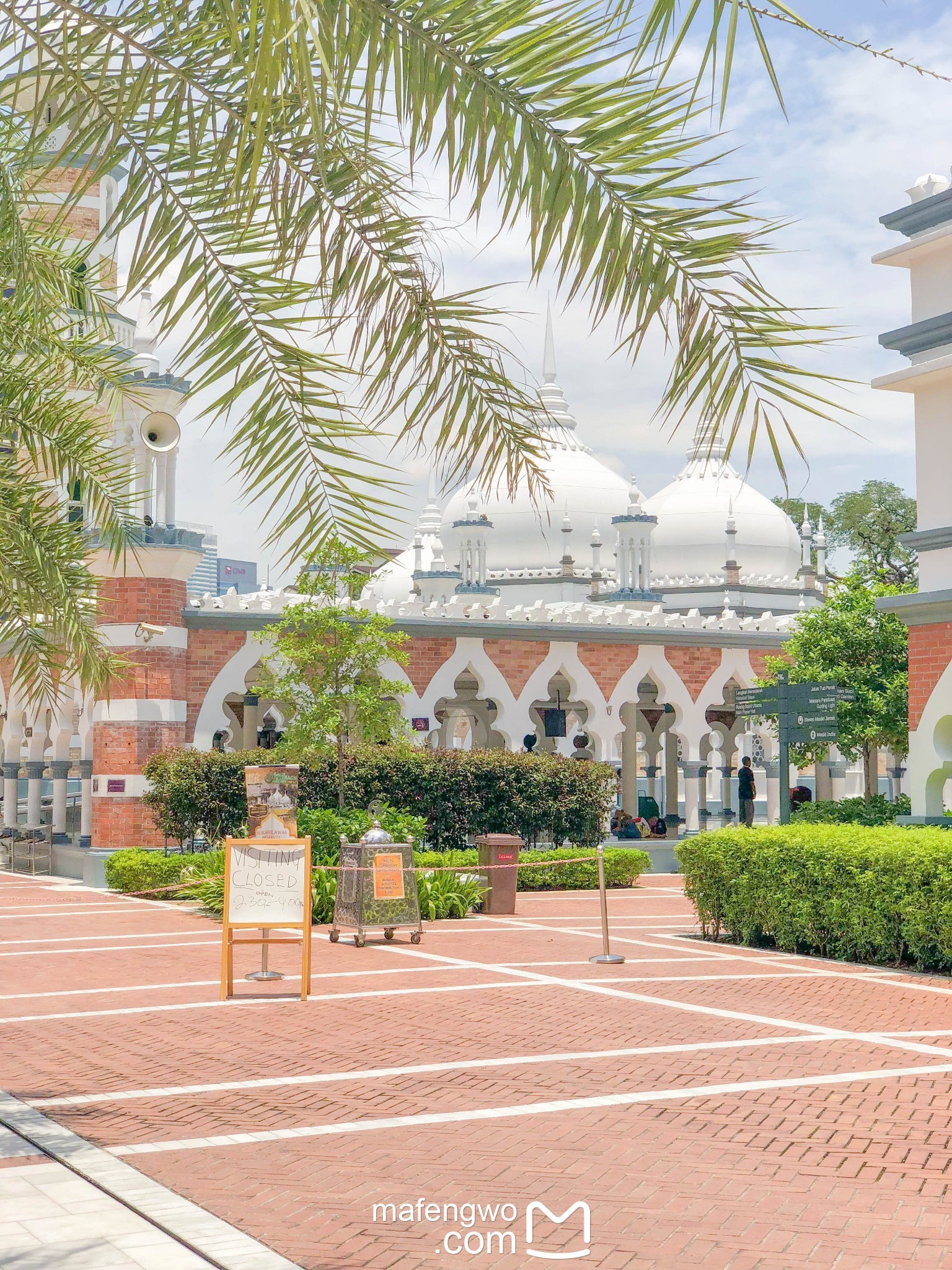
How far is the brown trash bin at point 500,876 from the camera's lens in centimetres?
1850

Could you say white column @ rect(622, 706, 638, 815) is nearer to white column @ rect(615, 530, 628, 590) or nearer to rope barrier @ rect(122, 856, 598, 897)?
rope barrier @ rect(122, 856, 598, 897)

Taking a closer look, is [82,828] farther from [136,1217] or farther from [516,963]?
[136,1217]

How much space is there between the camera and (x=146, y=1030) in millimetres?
9812

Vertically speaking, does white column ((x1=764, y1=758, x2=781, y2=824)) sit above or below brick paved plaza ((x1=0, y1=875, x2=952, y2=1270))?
above

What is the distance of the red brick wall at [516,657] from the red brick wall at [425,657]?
76cm

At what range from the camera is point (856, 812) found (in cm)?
2102

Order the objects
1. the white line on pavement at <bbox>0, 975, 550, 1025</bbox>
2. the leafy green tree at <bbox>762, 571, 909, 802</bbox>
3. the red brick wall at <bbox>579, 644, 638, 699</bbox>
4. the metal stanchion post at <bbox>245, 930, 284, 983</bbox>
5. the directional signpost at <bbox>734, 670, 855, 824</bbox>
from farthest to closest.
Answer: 1. the red brick wall at <bbox>579, 644, 638, 699</bbox>
2. the leafy green tree at <bbox>762, 571, 909, 802</bbox>
3. the directional signpost at <bbox>734, 670, 855, 824</bbox>
4. the metal stanchion post at <bbox>245, 930, 284, 983</bbox>
5. the white line on pavement at <bbox>0, 975, 550, 1025</bbox>

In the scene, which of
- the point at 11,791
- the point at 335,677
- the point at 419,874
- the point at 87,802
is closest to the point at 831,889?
the point at 419,874

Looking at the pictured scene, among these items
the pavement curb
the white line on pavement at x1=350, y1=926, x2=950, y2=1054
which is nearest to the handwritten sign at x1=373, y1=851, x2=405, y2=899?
the white line on pavement at x1=350, y1=926, x2=950, y2=1054

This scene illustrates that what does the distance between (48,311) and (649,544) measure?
107 feet

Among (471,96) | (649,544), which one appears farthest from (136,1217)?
(649,544)

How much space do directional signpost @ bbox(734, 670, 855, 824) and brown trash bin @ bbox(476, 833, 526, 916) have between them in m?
3.46

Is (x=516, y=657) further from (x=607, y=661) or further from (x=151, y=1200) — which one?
(x=151, y=1200)

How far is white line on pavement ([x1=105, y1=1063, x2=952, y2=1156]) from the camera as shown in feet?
21.8
